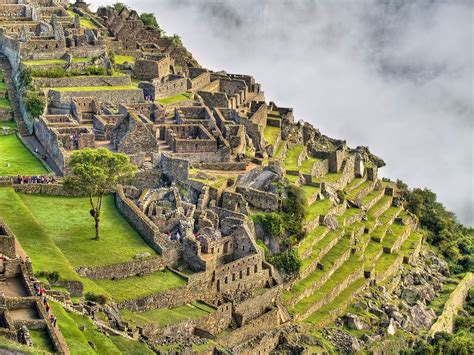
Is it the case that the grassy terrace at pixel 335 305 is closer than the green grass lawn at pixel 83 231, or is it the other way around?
the green grass lawn at pixel 83 231

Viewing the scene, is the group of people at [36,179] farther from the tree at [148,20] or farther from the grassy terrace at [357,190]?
the tree at [148,20]

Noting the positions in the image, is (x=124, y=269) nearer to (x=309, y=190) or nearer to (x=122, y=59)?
(x=309, y=190)

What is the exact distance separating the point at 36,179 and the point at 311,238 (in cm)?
1844

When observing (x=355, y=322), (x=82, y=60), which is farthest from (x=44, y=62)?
(x=355, y=322)

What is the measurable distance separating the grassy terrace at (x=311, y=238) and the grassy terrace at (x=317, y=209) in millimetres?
892

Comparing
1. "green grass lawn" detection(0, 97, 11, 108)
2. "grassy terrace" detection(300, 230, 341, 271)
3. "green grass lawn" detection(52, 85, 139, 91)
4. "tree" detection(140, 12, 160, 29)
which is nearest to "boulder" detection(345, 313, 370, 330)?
"grassy terrace" detection(300, 230, 341, 271)

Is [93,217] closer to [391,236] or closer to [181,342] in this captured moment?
[181,342]

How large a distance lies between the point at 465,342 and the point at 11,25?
4341 cm

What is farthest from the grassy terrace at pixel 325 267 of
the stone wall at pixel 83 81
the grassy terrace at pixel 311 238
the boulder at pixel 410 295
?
the stone wall at pixel 83 81

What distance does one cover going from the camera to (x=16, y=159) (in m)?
62.8

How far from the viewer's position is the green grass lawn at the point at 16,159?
60.5 meters

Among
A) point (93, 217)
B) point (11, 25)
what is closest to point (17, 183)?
point (93, 217)

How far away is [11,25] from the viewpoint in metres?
82.4

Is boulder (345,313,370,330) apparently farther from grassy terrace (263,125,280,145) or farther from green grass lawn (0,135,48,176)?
green grass lawn (0,135,48,176)
